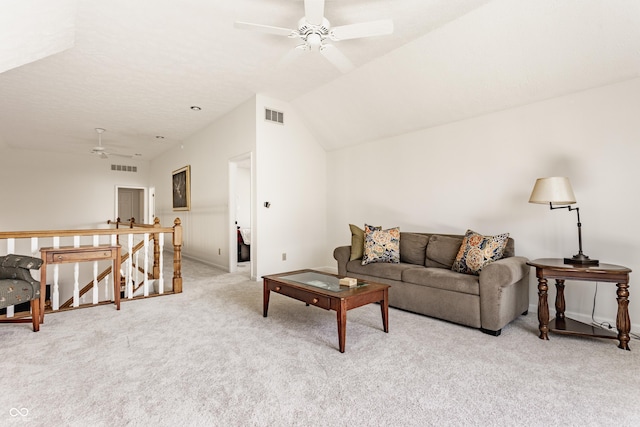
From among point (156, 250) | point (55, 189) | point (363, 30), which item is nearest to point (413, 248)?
point (363, 30)

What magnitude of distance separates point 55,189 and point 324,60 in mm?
8123

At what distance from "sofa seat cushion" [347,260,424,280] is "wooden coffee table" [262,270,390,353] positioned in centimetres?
70

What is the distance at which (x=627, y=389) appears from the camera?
72.9 inches

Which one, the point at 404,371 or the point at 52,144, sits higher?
the point at 52,144

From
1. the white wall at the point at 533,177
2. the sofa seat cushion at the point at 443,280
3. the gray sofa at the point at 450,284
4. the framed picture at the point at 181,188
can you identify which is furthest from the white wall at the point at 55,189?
the sofa seat cushion at the point at 443,280

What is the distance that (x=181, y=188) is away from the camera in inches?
294

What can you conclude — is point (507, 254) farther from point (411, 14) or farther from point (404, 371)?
point (411, 14)

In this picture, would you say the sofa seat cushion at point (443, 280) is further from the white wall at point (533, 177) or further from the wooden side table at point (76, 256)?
the wooden side table at point (76, 256)

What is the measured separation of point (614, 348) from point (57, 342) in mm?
4295

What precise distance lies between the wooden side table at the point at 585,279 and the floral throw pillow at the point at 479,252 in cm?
34

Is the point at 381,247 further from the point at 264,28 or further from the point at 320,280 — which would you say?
the point at 264,28

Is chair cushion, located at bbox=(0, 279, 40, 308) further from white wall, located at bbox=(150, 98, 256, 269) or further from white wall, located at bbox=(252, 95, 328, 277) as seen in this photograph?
white wall, located at bbox=(150, 98, 256, 269)

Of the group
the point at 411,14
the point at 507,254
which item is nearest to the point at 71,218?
the point at 411,14

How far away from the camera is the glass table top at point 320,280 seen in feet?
8.76
